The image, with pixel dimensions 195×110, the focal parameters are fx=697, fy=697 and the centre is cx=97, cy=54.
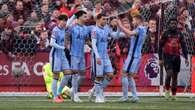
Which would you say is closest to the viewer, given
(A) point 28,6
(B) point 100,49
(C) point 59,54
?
(B) point 100,49

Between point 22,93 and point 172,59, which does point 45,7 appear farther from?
point 172,59

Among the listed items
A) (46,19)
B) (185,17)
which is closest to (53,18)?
(46,19)

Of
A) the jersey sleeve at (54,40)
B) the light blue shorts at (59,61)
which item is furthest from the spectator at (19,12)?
the jersey sleeve at (54,40)

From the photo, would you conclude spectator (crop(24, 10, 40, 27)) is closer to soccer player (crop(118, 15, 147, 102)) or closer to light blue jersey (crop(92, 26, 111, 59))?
soccer player (crop(118, 15, 147, 102))

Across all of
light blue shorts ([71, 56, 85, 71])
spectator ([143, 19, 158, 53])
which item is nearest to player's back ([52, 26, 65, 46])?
light blue shorts ([71, 56, 85, 71])

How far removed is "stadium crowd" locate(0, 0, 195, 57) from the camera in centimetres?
2377

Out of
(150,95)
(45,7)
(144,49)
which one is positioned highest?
(45,7)

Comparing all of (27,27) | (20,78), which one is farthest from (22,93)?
(27,27)

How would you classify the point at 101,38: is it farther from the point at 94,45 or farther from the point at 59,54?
the point at 59,54

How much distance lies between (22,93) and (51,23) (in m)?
2.78

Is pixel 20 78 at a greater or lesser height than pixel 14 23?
lesser

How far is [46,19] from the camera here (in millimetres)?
24766

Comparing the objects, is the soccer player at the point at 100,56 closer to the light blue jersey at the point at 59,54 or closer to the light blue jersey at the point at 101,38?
the light blue jersey at the point at 101,38

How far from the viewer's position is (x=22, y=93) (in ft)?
75.5
